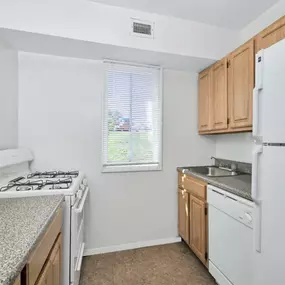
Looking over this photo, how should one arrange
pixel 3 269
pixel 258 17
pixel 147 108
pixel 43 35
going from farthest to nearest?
pixel 147 108 → pixel 258 17 → pixel 43 35 → pixel 3 269

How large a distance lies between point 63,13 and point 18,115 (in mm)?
1151

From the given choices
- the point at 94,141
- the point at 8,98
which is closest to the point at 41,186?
the point at 94,141

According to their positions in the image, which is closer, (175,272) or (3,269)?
(3,269)

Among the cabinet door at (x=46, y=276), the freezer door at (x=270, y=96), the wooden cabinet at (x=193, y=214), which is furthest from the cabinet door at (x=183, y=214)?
the cabinet door at (x=46, y=276)

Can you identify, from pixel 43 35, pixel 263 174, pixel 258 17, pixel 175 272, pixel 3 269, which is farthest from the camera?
pixel 258 17

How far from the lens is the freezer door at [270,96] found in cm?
106

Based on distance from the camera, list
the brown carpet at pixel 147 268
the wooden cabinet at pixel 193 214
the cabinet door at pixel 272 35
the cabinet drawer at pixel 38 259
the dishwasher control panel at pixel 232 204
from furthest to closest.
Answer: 1. the wooden cabinet at pixel 193 214
2. the brown carpet at pixel 147 268
3. the cabinet door at pixel 272 35
4. the dishwasher control panel at pixel 232 204
5. the cabinet drawer at pixel 38 259

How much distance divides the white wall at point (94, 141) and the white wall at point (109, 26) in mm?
457

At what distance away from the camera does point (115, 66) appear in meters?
2.37

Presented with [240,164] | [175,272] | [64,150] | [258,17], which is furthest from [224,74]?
[175,272]

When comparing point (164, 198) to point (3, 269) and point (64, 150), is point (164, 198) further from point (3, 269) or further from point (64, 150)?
point (3, 269)

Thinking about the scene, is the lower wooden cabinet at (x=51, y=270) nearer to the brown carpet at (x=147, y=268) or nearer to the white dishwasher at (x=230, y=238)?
the brown carpet at (x=147, y=268)

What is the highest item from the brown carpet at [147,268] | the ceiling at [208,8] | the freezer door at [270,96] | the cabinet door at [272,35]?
the ceiling at [208,8]

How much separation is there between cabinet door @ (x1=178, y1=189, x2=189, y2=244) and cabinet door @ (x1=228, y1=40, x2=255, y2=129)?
997 millimetres
